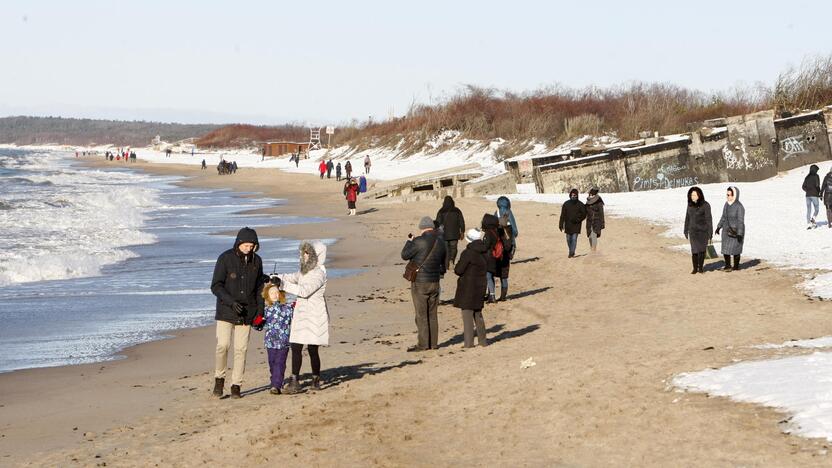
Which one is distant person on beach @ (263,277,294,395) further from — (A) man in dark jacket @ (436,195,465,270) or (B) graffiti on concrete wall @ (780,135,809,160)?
(B) graffiti on concrete wall @ (780,135,809,160)

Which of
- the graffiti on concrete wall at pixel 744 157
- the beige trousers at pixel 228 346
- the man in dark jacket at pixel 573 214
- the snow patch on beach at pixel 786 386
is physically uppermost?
the graffiti on concrete wall at pixel 744 157

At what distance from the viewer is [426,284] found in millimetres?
12219

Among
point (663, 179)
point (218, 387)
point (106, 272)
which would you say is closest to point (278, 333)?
point (218, 387)

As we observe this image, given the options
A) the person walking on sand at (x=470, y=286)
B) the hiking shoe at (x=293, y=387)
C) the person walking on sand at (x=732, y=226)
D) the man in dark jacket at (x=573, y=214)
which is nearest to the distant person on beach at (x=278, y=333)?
the hiking shoe at (x=293, y=387)

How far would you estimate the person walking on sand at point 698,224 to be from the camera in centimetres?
1677

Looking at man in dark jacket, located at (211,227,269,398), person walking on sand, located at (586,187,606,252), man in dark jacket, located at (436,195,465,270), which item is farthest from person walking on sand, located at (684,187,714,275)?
man in dark jacket, located at (211,227,269,398)

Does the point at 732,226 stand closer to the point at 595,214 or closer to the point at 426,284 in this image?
the point at 595,214

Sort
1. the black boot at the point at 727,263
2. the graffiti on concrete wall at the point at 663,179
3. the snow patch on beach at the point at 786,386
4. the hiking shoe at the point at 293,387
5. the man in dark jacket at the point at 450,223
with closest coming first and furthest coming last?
the snow patch on beach at the point at 786,386 → the hiking shoe at the point at 293,387 → the man in dark jacket at the point at 450,223 → the black boot at the point at 727,263 → the graffiti on concrete wall at the point at 663,179

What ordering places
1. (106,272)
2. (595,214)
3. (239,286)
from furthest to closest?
(106,272) < (595,214) < (239,286)

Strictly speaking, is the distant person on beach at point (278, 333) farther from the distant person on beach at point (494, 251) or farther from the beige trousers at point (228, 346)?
the distant person on beach at point (494, 251)

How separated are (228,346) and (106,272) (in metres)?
12.3

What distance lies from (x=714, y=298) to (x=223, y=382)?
25.3 feet

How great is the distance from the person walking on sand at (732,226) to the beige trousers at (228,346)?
943cm

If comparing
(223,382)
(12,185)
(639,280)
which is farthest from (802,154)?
(12,185)
